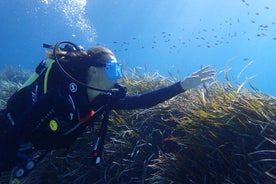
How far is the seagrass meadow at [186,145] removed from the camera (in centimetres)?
365

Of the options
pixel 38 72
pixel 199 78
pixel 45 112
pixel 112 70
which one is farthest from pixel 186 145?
pixel 38 72

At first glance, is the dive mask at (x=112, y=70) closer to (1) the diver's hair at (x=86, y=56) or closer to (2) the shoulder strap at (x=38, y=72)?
(1) the diver's hair at (x=86, y=56)

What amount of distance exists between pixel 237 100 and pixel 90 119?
1986mm

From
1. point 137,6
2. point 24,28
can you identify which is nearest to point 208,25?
point 137,6

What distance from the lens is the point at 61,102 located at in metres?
3.85

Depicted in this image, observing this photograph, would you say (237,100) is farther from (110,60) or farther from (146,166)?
(110,60)

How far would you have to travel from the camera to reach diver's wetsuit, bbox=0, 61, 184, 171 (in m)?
3.67

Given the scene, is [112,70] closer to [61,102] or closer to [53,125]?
[61,102]

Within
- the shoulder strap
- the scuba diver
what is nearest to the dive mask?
the scuba diver

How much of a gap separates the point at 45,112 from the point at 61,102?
0.73ft

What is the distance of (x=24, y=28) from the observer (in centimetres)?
6481

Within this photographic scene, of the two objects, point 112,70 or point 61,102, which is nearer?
point 61,102

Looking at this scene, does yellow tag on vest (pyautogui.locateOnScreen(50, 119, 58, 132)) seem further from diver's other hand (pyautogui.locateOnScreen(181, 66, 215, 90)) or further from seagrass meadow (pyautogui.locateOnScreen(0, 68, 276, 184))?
diver's other hand (pyautogui.locateOnScreen(181, 66, 215, 90))

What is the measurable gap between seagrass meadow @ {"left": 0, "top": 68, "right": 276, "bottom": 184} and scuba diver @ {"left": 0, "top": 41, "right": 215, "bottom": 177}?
1.96ft
